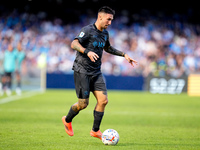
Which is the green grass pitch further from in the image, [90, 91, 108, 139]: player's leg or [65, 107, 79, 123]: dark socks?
[65, 107, 79, 123]: dark socks

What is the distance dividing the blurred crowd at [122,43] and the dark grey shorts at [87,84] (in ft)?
57.0

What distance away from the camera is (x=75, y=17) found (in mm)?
31188

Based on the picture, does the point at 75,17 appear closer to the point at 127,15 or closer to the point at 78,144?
the point at 127,15

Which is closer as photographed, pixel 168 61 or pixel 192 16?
pixel 168 61

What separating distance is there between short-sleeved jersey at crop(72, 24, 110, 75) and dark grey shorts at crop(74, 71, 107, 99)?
0.08 m

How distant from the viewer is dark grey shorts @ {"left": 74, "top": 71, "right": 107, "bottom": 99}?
21.7 ft

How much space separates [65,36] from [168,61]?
805cm

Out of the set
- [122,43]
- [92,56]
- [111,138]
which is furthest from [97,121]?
[122,43]

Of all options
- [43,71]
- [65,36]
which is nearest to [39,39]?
[65,36]

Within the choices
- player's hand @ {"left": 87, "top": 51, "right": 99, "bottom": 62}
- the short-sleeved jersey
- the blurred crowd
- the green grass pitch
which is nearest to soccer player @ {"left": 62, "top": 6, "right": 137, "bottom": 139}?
the short-sleeved jersey

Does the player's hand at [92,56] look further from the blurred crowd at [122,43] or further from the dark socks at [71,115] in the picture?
the blurred crowd at [122,43]

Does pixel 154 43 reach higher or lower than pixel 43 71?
higher

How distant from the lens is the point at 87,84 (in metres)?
6.63

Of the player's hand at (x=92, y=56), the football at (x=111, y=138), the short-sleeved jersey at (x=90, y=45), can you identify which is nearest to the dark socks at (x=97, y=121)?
the football at (x=111, y=138)
